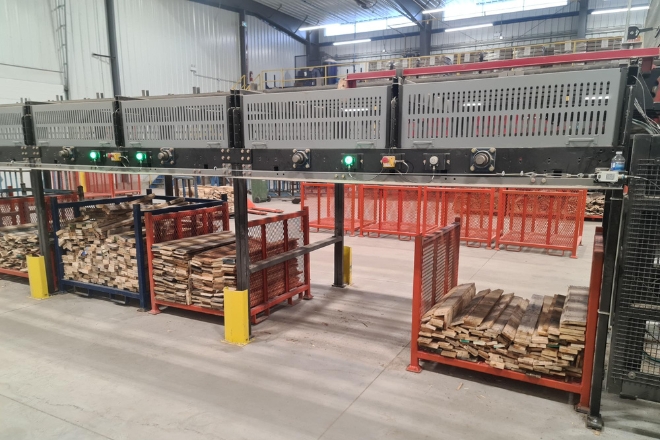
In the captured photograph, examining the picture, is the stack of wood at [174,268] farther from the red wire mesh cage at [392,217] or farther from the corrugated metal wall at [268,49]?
the corrugated metal wall at [268,49]

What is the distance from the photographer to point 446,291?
509cm

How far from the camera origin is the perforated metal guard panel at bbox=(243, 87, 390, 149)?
3.23 meters

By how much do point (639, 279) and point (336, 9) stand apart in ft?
75.7

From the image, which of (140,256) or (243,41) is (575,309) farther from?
(243,41)

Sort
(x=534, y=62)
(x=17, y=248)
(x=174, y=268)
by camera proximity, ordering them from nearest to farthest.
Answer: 1. (x=534, y=62)
2. (x=174, y=268)
3. (x=17, y=248)

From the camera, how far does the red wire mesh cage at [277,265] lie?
17.1 ft

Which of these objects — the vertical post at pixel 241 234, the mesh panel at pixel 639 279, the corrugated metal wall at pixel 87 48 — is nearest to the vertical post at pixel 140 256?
the vertical post at pixel 241 234

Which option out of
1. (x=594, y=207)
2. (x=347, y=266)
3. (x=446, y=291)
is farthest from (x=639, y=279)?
(x=594, y=207)

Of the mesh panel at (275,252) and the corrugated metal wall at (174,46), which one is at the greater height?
the corrugated metal wall at (174,46)

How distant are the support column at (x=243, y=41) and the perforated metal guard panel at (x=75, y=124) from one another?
18.6m

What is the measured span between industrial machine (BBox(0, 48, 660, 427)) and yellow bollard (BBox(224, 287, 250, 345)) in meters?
1.47

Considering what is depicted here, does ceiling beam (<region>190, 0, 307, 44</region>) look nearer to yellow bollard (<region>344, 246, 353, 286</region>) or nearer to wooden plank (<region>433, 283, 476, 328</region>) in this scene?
yellow bollard (<region>344, 246, 353, 286</region>)

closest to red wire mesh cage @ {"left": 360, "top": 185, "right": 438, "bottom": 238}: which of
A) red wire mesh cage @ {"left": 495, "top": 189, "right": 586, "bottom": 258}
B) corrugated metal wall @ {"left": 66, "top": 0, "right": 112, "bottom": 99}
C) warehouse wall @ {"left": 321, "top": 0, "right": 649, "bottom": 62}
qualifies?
red wire mesh cage @ {"left": 495, "top": 189, "right": 586, "bottom": 258}

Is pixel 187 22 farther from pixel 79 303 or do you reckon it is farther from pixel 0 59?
pixel 79 303
